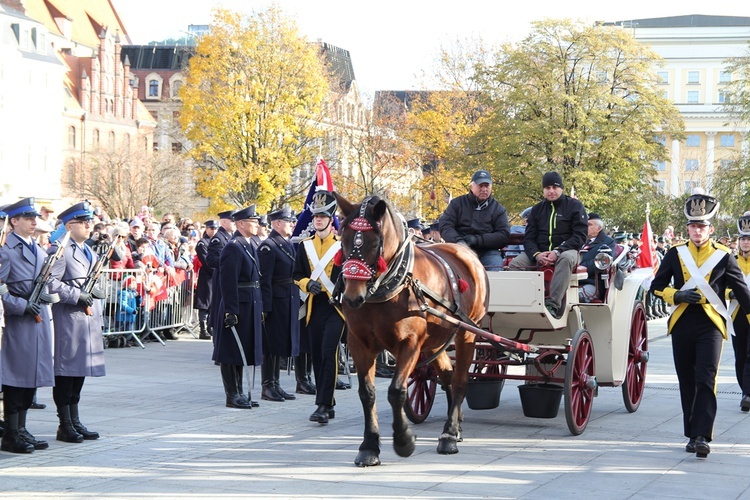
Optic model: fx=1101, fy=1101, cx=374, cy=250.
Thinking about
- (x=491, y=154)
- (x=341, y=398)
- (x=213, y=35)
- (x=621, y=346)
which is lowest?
(x=341, y=398)

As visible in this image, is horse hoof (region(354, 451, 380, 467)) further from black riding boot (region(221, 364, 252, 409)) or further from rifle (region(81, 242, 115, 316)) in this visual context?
black riding boot (region(221, 364, 252, 409))

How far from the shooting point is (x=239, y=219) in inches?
472

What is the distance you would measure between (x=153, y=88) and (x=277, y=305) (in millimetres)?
91761

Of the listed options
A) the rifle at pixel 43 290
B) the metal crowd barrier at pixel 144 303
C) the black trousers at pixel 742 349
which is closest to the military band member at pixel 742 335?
the black trousers at pixel 742 349

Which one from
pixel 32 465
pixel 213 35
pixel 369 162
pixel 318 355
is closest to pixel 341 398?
pixel 318 355

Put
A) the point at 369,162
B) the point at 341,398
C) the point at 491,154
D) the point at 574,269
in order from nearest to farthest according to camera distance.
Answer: the point at 574,269 → the point at 341,398 → the point at 491,154 → the point at 369,162

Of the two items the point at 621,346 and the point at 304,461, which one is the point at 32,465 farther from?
the point at 621,346

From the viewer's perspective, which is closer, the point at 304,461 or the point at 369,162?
the point at 304,461

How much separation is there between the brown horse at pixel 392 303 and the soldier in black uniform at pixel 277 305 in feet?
10.8

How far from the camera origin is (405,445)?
8516 mm

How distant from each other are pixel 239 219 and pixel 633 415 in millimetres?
4715

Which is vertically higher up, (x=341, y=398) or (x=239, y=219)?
(x=239, y=219)

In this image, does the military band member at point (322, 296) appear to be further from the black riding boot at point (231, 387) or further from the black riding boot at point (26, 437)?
the black riding boot at point (26, 437)

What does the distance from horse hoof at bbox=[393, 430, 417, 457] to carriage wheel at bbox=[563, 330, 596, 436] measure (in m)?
1.92
